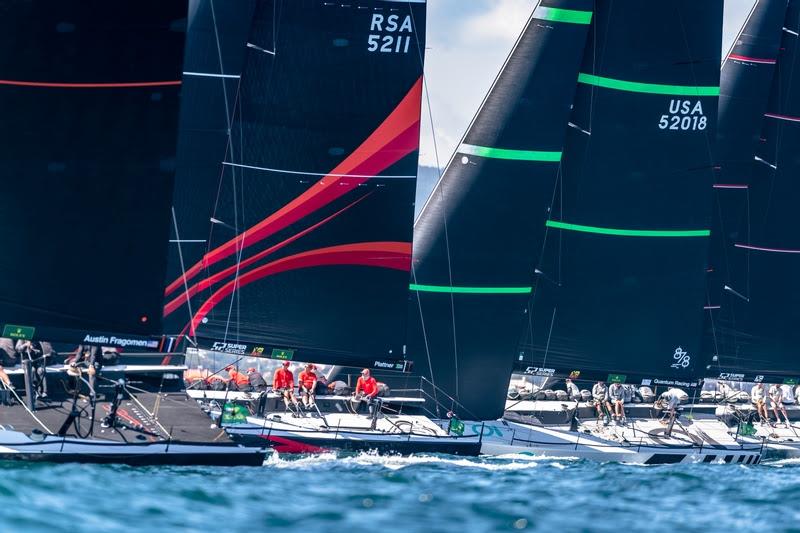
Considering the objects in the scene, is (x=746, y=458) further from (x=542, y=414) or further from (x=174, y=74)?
(x=174, y=74)

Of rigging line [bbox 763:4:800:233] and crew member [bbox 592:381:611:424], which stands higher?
rigging line [bbox 763:4:800:233]

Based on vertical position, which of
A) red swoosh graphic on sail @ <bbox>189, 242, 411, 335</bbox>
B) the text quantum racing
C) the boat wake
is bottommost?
the boat wake

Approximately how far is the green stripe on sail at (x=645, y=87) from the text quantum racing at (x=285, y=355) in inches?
281

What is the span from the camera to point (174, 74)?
1938cm

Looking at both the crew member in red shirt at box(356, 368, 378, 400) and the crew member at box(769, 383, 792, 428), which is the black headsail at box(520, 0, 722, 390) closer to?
the crew member in red shirt at box(356, 368, 378, 400)

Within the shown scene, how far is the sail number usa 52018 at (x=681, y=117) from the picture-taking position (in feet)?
92.1

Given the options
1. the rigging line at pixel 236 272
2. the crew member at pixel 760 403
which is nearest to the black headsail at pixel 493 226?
the rigging line at pixel 236 272

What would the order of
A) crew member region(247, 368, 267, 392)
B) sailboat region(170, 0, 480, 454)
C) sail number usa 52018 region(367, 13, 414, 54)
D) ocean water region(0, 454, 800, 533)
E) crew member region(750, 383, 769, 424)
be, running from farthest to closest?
crew member region(750, 383, 769, 424) → crew member region(247, 368, 267, 392) → sail number usa 52018 region(367, 13, 414, 54) → sailboat region(170, 0, 480, 454) → ocean water region(0, 454, 800, 533)

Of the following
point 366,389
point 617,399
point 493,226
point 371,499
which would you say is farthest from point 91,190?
point 617,399

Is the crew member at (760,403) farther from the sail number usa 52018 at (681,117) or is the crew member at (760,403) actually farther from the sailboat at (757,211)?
the sail number usa 52018 at (681,117)

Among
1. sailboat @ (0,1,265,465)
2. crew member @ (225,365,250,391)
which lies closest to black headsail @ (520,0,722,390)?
crew member @ (225,365,250,391)

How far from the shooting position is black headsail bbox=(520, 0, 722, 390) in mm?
27719

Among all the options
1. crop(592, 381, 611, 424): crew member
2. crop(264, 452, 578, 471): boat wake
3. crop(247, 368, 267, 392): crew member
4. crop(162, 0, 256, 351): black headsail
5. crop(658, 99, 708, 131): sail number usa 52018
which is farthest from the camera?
crop(592, 381, 611, 424): crew member

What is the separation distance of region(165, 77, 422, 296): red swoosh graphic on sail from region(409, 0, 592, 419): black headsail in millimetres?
2715
